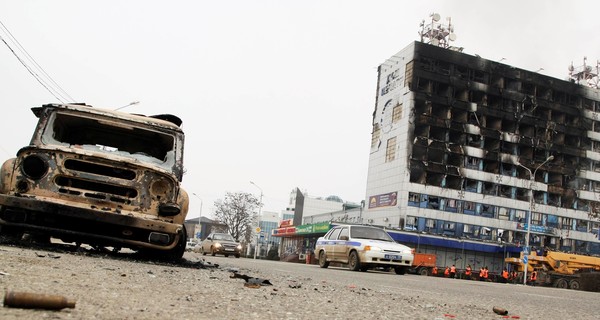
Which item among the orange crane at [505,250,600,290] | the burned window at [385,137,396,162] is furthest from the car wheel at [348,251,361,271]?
the burned window at [385,137,396,162]

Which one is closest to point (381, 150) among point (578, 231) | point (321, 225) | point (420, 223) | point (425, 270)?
point (420, 223)

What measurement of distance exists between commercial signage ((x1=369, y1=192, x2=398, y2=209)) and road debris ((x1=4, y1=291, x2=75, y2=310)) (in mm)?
62935

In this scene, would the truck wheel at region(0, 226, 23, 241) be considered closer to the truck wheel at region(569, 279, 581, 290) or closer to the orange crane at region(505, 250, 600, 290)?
the truck wheel at region(569, 279, 581, 290)

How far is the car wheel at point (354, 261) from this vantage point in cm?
1672

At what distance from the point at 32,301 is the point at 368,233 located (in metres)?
15.3

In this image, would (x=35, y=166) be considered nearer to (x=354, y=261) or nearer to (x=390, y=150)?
(x=354, y=261)

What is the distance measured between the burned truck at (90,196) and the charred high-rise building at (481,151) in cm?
5734

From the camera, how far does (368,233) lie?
17578 mm

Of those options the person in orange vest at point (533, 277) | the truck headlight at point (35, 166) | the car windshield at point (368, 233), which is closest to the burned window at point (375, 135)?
the person in orange vest at point (533, 277)

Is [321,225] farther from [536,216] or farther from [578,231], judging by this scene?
[578,231]

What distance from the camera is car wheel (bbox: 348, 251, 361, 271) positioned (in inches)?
658

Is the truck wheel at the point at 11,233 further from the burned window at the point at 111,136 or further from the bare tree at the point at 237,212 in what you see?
the bare tree at the point at 237,212

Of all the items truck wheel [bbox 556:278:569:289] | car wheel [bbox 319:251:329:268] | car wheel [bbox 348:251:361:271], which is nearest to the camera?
car wheel [bbox 348:251:361:271]

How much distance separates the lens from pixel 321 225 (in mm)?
59031
